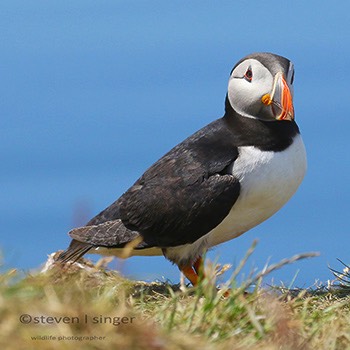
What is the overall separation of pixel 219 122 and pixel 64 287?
374 centimetres

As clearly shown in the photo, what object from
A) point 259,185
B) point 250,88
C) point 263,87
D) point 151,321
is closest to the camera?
point 151,321

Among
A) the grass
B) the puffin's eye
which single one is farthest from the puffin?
the grass

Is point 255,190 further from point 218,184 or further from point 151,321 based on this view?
point 151,321

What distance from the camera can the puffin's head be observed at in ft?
23.1

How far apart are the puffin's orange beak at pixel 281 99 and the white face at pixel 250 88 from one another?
107 millimetres

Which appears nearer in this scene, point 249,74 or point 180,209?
point 180,209

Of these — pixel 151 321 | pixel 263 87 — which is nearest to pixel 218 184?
pixel 263 87

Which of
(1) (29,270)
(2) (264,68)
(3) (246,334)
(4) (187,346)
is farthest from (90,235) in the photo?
(4) (187,346)

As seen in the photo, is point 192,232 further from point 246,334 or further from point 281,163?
point 246,334

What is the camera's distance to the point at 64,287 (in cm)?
400

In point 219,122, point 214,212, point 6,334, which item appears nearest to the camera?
point 6,334

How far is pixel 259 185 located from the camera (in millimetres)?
6984

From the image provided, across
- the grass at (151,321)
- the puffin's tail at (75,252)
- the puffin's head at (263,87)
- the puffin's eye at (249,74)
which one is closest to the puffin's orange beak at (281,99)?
the puffin's head at (263,87)

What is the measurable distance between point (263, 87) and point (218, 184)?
0.94m
